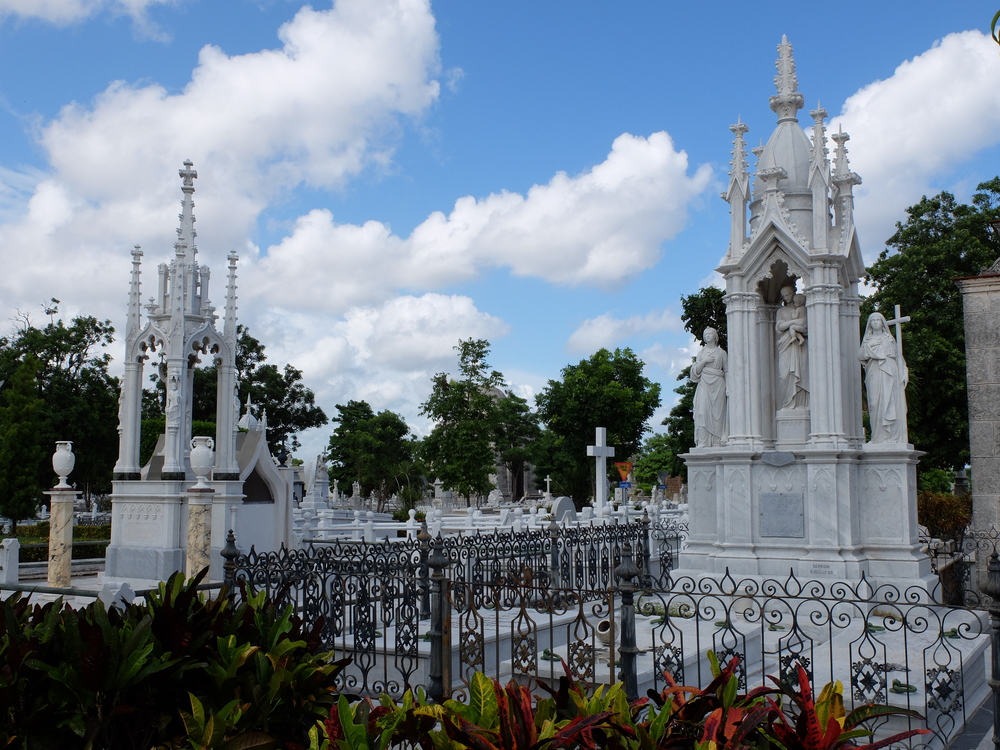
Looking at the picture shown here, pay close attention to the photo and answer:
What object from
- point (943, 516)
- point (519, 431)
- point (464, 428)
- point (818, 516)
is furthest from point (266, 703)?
point (519, 431)

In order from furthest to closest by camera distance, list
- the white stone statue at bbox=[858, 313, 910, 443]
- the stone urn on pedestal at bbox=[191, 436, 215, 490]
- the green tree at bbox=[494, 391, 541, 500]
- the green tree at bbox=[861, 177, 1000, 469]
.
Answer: the green tree at bbox=[494, 391, 541, 500] < the green tree at bbox=[861, 177, 1000, 469] < the stone urn on pedestal at bbox=[191, 436, 215, 490] < the white stone statue at bbox=[858, 313, 910, 443]

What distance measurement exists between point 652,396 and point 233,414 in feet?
137

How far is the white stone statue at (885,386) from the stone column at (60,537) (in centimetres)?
1353

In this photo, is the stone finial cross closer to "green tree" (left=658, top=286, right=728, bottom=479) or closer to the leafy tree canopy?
"green tree" (left=658, top=286, right=728, bottom=479)

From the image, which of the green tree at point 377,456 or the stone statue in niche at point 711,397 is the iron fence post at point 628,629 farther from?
the green tree at point 377,456

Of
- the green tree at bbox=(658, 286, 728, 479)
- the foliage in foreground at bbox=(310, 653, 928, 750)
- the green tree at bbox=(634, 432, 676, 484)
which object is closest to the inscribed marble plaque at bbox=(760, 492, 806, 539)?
the foliage in foreground at bbox=(310, 653, 928, 750)

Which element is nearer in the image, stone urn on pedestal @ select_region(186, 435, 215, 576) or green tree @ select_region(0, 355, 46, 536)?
stone urn on pedestal @ select_region(186, 435, 215, 576)

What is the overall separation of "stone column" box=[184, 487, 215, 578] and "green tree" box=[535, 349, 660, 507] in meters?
40.2

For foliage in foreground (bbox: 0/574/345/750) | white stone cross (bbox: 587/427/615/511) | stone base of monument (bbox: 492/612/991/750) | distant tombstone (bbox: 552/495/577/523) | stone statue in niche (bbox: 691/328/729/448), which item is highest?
stone statue in niche (bbox: 691/328/729/448)

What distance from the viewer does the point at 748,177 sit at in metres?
13.4

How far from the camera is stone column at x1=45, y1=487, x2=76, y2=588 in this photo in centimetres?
1493

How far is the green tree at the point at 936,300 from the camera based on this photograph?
25188mm

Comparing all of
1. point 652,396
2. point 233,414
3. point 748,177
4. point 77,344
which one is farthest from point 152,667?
point 652,396

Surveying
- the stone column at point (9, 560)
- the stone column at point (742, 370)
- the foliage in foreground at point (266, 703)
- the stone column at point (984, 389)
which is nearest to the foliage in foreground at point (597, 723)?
the foliage in foreground at point (266, 703)
